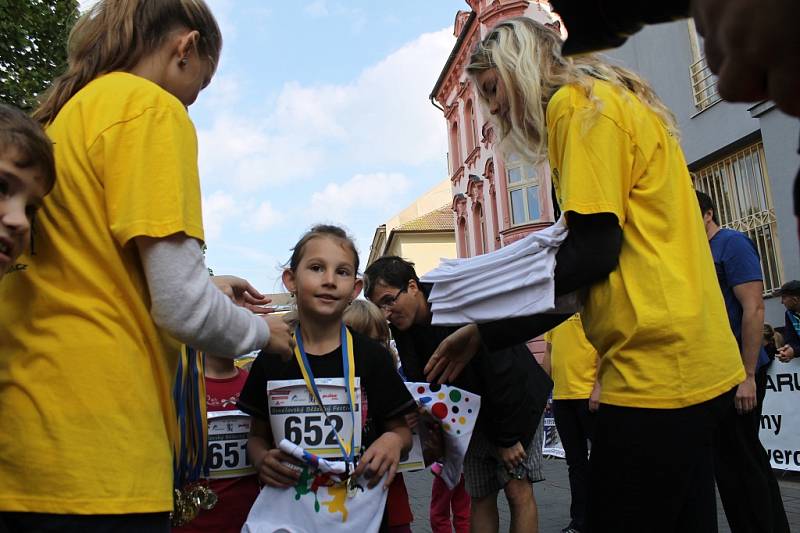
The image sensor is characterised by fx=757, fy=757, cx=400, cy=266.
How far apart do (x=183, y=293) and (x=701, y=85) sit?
46.2ft

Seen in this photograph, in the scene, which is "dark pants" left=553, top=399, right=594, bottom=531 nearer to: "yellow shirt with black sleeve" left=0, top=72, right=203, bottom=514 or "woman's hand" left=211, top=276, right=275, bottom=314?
"woman's hand" left=211, top=276, right=275, bottom=314

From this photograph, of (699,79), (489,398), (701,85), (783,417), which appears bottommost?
(783,417)

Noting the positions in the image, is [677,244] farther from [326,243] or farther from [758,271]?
[758,271]

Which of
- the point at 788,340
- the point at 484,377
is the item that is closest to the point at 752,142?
the point at 788,340

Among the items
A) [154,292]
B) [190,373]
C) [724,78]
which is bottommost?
[190,373]

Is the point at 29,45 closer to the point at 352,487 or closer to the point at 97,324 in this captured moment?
the point at 352,487

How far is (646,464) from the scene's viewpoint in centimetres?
204

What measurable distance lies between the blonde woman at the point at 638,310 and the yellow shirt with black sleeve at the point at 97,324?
3.44ft

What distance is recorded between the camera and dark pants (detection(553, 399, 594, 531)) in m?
6.01

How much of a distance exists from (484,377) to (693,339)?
190 centimetres

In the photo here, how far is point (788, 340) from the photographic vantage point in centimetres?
818

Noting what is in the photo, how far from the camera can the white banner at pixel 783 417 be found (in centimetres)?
780

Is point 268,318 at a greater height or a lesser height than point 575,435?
greater

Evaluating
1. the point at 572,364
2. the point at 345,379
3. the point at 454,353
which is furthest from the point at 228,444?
the point at 572,364
